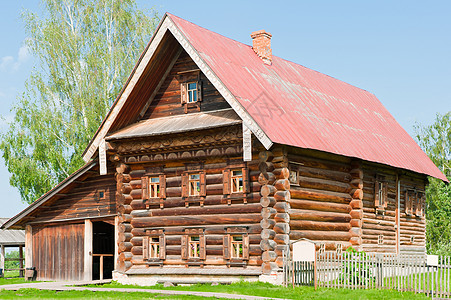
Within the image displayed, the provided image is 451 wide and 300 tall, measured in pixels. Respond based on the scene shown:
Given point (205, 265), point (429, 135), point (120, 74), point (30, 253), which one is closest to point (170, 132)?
point (205, 265)

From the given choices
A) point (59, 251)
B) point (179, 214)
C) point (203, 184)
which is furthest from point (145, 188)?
point (59, 251)

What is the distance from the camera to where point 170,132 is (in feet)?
90.8

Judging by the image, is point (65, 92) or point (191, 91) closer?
point (191, 91)

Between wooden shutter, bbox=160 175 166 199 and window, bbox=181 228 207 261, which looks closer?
window, bbox=181 228 207 261

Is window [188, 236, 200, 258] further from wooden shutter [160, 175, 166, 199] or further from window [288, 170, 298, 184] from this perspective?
window [288, 170, 298, 184]

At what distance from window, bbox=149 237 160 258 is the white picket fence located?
6.34 m

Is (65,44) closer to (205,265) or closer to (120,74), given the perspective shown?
(120,74)

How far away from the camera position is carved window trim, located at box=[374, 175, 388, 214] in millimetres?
32812

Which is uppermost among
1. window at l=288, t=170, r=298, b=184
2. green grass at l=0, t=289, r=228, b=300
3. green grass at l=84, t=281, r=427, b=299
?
window at l=288, t=170, r=298, b=184

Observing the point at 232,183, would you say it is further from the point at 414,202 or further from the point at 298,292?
the point at 414,202

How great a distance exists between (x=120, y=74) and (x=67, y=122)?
4608 millimetres

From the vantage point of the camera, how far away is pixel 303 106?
3042 centimetres

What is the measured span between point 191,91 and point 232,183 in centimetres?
429

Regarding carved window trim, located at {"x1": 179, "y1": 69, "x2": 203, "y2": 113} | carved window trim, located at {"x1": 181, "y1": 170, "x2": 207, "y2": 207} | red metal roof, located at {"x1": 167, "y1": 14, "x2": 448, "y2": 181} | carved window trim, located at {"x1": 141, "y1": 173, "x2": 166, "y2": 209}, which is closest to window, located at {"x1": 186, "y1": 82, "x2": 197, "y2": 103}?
carved window trim, located at {"x1": 179, "y1": 69, "x2": 203, "y2": 113}
